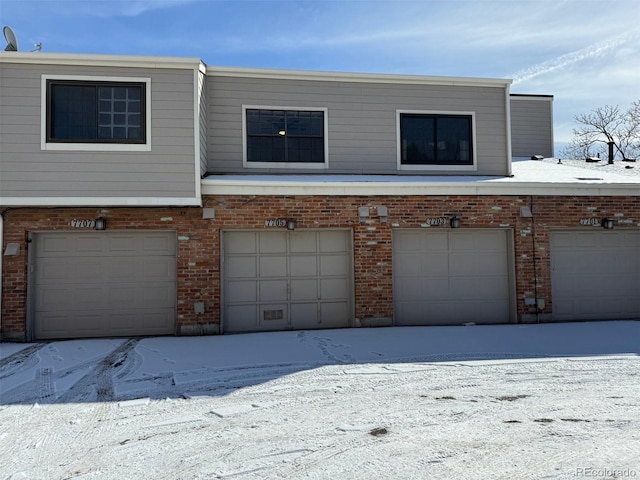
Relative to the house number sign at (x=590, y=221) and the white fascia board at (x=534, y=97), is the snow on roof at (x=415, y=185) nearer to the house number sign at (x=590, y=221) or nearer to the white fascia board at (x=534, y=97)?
the house number sign at (x=590, y=221)

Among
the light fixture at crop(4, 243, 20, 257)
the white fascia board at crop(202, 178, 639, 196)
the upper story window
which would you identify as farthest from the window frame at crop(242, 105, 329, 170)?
the light fixture at crop(4, 243, 20, 257)

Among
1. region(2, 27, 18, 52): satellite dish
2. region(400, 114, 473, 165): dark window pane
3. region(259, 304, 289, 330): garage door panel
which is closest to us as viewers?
→ region(2, 27, 18, 52): satellite dish

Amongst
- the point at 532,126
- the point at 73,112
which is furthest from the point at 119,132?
Result: the point at 532,126

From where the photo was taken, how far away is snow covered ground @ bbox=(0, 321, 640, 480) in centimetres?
364

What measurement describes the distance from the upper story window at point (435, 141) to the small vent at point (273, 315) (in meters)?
3.99

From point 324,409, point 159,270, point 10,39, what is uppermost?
point 10,39

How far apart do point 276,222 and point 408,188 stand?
8.84 ft

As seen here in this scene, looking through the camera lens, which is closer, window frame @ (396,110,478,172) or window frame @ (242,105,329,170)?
window frame @ (242,105,329,170)

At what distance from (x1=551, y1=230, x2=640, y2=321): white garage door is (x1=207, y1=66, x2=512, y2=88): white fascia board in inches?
144

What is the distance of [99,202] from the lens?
872 centimetres

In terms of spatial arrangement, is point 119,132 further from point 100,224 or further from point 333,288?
point 333,288

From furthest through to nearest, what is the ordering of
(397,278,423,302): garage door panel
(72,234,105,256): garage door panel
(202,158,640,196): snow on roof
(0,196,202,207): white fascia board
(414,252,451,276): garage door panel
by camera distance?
(414,252,451,276): garage door panel < (397,278,423,302): garage door panel < (202,158,640,196): snow on roof < (72,234,105,256): garage door panel < (0,196,202,207): white fascia board

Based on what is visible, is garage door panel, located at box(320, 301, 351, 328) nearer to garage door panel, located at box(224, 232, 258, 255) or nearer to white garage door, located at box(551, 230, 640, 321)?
garage door panel, located at box(224, 232, 258, 255)

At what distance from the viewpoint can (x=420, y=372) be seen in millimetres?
6336
